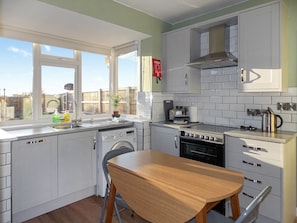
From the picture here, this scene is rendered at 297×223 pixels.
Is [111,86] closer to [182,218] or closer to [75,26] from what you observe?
[75,26]

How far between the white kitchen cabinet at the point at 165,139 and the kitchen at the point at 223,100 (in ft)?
0.88

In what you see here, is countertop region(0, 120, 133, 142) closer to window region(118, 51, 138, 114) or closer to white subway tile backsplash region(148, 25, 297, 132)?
window region(118, 51, 138, 114)

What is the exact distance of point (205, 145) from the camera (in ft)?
8.76

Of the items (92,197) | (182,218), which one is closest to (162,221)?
(182,218)

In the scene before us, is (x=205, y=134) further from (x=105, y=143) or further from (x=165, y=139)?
(x=105, y=143)

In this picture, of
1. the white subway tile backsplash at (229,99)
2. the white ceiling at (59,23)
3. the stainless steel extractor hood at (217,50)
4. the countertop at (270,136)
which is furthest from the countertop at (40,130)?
the countertop at (270,136)

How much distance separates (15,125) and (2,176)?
1.01 meters

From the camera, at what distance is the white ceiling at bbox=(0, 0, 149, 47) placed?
91.9 inches

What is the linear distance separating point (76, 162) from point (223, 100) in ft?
7.51

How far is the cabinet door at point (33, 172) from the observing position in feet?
7.48

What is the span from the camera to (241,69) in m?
2.64

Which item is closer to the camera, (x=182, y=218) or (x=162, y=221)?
(x=182, y=218)

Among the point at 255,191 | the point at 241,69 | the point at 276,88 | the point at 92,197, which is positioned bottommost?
the point at 92,197

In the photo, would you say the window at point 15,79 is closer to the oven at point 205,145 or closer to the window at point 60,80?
the window at point 60,80
